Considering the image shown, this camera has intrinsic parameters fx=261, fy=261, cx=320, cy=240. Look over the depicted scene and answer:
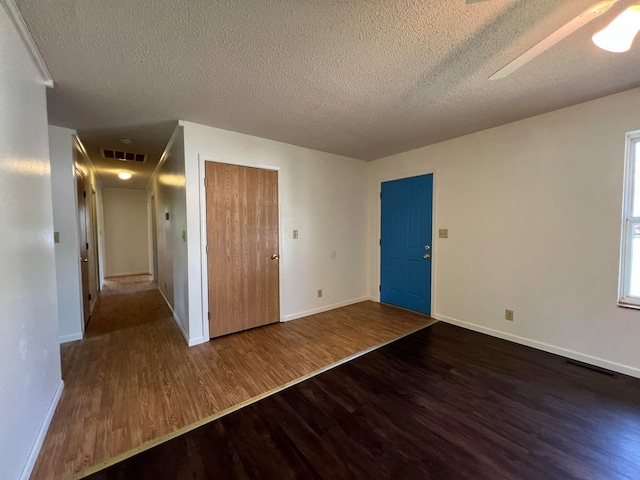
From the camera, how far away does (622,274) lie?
227 centimetres

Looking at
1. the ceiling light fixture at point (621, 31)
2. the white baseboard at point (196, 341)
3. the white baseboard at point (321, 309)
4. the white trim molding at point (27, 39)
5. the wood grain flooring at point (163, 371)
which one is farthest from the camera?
the white baseboard at point (321, 309)

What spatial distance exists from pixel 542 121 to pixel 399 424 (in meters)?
3.09

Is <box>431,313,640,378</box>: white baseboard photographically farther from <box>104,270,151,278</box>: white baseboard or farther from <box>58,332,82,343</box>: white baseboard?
<box>104,270,151,278</box>: white baseboard

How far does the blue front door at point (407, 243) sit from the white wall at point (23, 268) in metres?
3.84

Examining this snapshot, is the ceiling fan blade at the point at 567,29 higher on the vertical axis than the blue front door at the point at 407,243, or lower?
higher

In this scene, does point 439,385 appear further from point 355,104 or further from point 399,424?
point 355,104

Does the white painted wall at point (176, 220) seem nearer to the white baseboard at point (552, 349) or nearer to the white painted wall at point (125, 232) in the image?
the white baseboard at point (552, 349)

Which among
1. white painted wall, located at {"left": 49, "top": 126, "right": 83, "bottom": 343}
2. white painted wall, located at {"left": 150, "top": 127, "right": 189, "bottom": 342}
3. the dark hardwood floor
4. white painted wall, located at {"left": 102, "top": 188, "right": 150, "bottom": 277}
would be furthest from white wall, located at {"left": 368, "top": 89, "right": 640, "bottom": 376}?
white painted wall, located at {"left": 102, "top": 188, "right": 150, "bottom": 277}

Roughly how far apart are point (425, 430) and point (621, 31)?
2344mm

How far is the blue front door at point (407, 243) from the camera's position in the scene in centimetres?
370

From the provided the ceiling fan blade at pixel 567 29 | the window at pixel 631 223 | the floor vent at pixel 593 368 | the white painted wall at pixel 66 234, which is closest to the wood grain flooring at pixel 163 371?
the white painted wall at pixel 66 234

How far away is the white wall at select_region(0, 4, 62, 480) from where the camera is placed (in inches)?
47.7

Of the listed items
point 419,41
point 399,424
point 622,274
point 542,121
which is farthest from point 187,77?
point 622,274

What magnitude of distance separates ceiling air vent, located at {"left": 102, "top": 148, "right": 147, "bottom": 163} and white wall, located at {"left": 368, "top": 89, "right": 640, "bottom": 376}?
4.29 metres
